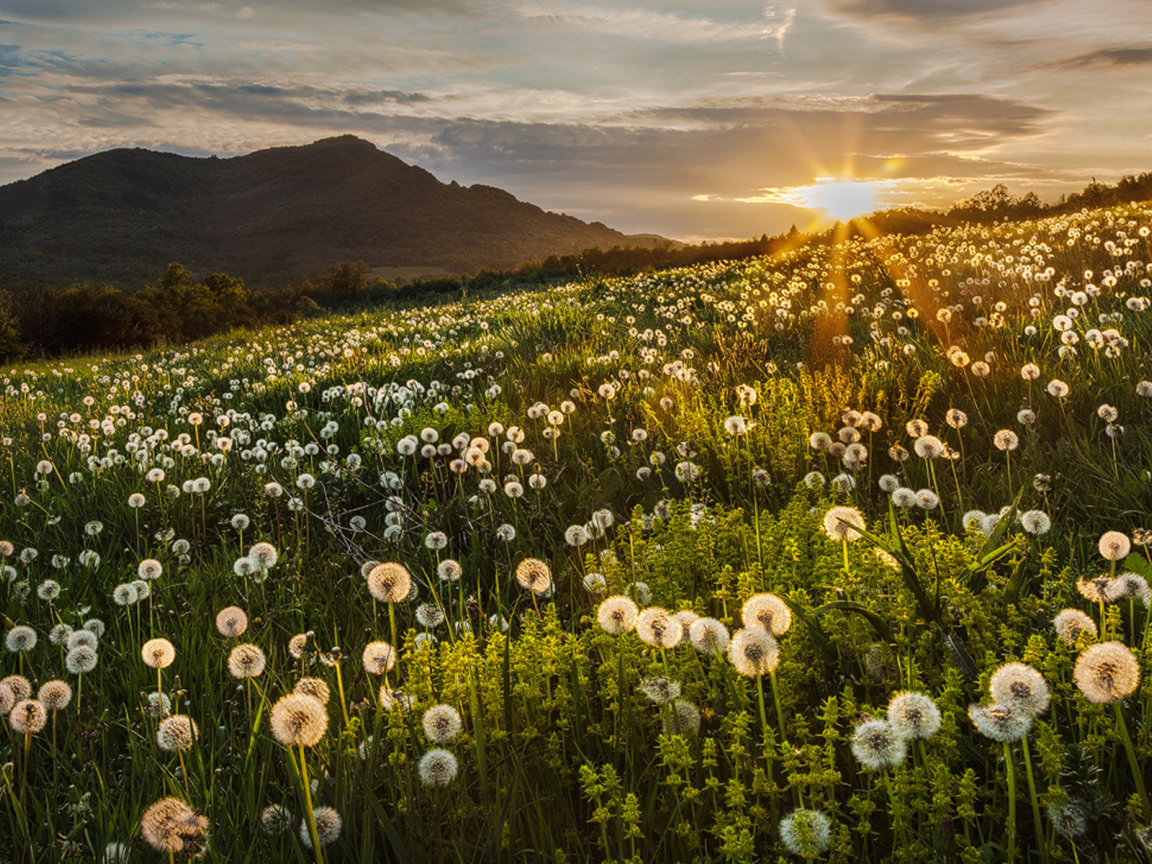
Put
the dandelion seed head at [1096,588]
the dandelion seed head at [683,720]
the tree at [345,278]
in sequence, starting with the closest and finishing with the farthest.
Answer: the dandelion seed head at [683,720] < the dandelion seed head at [1096,588] < the tree at [345,278]

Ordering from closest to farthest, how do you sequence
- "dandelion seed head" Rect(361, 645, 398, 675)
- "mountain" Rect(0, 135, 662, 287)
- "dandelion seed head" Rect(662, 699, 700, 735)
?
"dandelion seed head" Rect(662, 699, 700, 735)
"dandelion seed head" Rect(361, 645, 398, 675)
"mountain" Rect(0, 135, 662, 287)

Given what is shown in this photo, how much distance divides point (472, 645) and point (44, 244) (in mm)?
153536

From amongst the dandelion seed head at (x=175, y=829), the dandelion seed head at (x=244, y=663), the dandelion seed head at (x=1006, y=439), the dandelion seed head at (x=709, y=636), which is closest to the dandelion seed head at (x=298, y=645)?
the dandelion seed head at (x=244, y=663)

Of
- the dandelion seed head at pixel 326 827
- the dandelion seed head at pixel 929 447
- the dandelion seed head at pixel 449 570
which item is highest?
the dandelion seed head at pixel 929 447

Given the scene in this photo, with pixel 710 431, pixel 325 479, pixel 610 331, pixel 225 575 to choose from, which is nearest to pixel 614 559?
pixel 710 431

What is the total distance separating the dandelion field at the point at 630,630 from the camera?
4.93ft

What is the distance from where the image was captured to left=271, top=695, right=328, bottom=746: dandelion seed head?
1.39 meters

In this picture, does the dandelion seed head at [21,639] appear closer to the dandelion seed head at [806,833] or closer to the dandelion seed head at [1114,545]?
the dandelion seed head at [806,833]

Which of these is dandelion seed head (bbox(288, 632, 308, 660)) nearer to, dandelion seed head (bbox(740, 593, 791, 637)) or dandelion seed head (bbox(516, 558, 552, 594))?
dandelion seed head (bbox(516, 558, 552, 594))

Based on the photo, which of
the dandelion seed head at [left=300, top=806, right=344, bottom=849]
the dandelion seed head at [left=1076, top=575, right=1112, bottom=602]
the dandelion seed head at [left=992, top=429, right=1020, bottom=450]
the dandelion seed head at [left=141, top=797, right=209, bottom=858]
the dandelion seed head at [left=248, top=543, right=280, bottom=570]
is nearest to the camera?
the dandelion seed head at [left=141, top=797, right=209, bottom=858]

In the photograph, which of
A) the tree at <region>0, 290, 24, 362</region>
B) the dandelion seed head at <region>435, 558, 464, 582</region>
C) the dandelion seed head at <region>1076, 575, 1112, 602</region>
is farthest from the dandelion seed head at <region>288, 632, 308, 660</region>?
the tree at <region>0, 290, 24, 362</region>

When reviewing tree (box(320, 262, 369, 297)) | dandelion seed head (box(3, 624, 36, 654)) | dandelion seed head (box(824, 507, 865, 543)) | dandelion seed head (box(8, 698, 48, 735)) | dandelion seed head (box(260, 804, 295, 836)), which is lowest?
dandelion seed head (box(260, 804, 295, 836))

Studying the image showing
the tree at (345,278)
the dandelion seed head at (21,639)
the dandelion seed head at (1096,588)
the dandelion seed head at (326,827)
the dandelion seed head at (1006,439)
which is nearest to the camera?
the dandelion seed head at (326,827)

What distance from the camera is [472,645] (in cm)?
192
